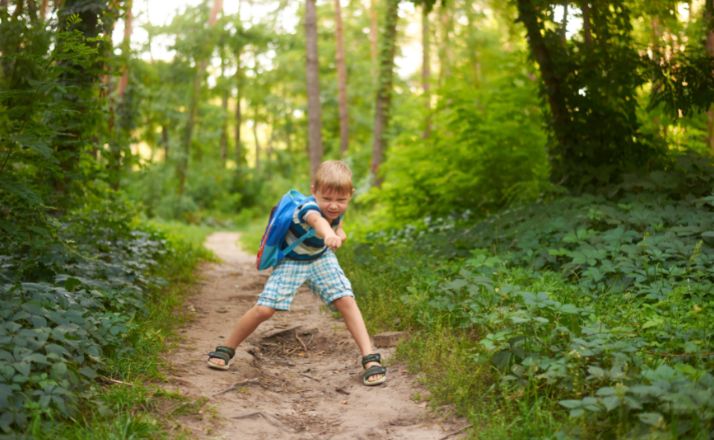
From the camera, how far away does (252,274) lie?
10.3 meters

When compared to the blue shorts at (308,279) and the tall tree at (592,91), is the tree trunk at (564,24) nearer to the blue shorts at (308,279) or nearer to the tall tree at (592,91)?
the tall tree at (592,91)

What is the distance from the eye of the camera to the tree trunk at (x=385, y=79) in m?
17.4

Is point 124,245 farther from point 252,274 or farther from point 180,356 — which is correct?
point 180,356

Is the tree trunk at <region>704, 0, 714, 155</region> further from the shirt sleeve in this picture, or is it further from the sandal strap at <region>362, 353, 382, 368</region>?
the sandal strap at <region>362, 353, 382, 368</region>

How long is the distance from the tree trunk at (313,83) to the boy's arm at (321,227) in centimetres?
1236

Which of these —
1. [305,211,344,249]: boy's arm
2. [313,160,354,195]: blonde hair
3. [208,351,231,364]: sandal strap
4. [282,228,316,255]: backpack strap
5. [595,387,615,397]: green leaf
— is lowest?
[208,351,231,364]: sandal strap

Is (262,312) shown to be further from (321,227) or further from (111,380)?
(111,380)

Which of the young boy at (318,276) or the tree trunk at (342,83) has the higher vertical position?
the tree trunk at (342,83)

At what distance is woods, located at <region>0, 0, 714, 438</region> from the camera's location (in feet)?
12.1

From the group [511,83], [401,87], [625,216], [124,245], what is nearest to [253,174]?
[401,87]

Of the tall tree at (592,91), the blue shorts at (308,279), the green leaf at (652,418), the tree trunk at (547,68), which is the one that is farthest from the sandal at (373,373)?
the tree trunk at (547,68)

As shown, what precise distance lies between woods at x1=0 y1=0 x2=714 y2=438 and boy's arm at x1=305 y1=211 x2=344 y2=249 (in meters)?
1.21

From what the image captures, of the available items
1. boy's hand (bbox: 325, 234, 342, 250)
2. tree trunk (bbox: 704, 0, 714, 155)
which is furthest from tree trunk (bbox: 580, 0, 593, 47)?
boy's hand (bbox: 325, 234, 342, 250)

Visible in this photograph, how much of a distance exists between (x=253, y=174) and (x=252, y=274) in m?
24.5
